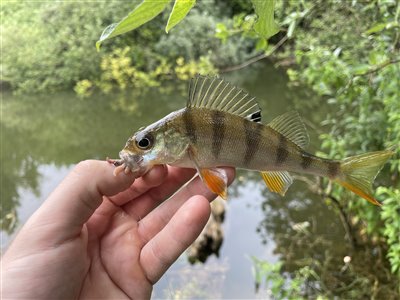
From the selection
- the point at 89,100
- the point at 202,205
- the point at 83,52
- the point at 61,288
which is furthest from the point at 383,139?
the point at 89,100

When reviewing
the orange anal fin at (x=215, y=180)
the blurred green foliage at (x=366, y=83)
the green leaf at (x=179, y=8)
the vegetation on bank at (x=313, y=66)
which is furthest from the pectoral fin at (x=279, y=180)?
the blurred green foliage at (x=366, y=83)

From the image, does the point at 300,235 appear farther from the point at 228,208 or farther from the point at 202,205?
the point at 202,205

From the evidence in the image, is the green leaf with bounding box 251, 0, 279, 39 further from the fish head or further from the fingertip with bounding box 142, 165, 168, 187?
the fingertip with bounding box 142, 165, 168, 187

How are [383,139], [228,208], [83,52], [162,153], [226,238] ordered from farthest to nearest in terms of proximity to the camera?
[83,52] → [228,208] → [226,238] → [383,139] → [162,153]

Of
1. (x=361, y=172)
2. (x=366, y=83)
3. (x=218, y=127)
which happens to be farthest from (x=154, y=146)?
(x=366, y=83)

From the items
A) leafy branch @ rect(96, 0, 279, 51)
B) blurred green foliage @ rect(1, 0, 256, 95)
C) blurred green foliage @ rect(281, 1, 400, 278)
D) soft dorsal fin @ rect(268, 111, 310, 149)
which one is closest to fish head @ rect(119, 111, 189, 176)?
soft dorsal fin @ rect(268, 111, 310, 149)

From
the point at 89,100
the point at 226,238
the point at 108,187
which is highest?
the point at 108,187
